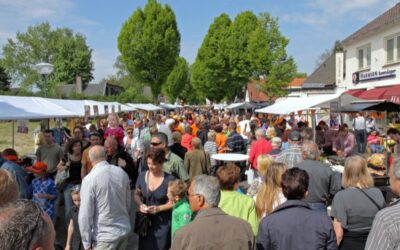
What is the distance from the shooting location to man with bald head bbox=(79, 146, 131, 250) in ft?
12.0

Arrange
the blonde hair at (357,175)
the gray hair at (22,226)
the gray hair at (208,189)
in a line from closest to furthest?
the gray hair at (22,226) < the gray hair at (208,189) < the blonde hair at (357,175)

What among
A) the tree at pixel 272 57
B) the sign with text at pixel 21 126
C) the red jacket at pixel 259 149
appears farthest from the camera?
the tree at pixel 272 57

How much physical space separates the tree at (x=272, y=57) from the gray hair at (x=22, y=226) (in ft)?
94.8

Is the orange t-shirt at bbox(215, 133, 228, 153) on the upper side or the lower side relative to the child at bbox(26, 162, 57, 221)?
upper

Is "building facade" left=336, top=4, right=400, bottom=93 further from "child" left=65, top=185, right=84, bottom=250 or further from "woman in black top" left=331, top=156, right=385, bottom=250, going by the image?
"child" left=65, top=185, right=84, bottom=250

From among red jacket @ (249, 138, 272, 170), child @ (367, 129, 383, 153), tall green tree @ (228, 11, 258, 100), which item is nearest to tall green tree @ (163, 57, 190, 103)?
tall green tree @ (228, 11, 258, 100)

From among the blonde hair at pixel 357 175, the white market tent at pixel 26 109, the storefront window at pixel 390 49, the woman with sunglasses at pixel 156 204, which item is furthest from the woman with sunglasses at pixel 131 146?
the storefront window at pixel 390 49

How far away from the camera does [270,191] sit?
152 inches

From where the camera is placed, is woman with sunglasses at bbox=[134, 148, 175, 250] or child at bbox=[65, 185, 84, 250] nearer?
woman with sunglasses at bbox=[134, 148, 175, 250]

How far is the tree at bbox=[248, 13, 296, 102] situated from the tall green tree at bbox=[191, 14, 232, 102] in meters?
16.9

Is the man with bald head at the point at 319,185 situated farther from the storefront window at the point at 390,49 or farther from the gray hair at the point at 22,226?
the storefront window at the point at 390,49

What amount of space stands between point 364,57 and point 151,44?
79.7 ft

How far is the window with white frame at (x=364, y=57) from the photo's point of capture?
2249 cm

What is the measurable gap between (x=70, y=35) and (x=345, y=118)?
67121 mm
